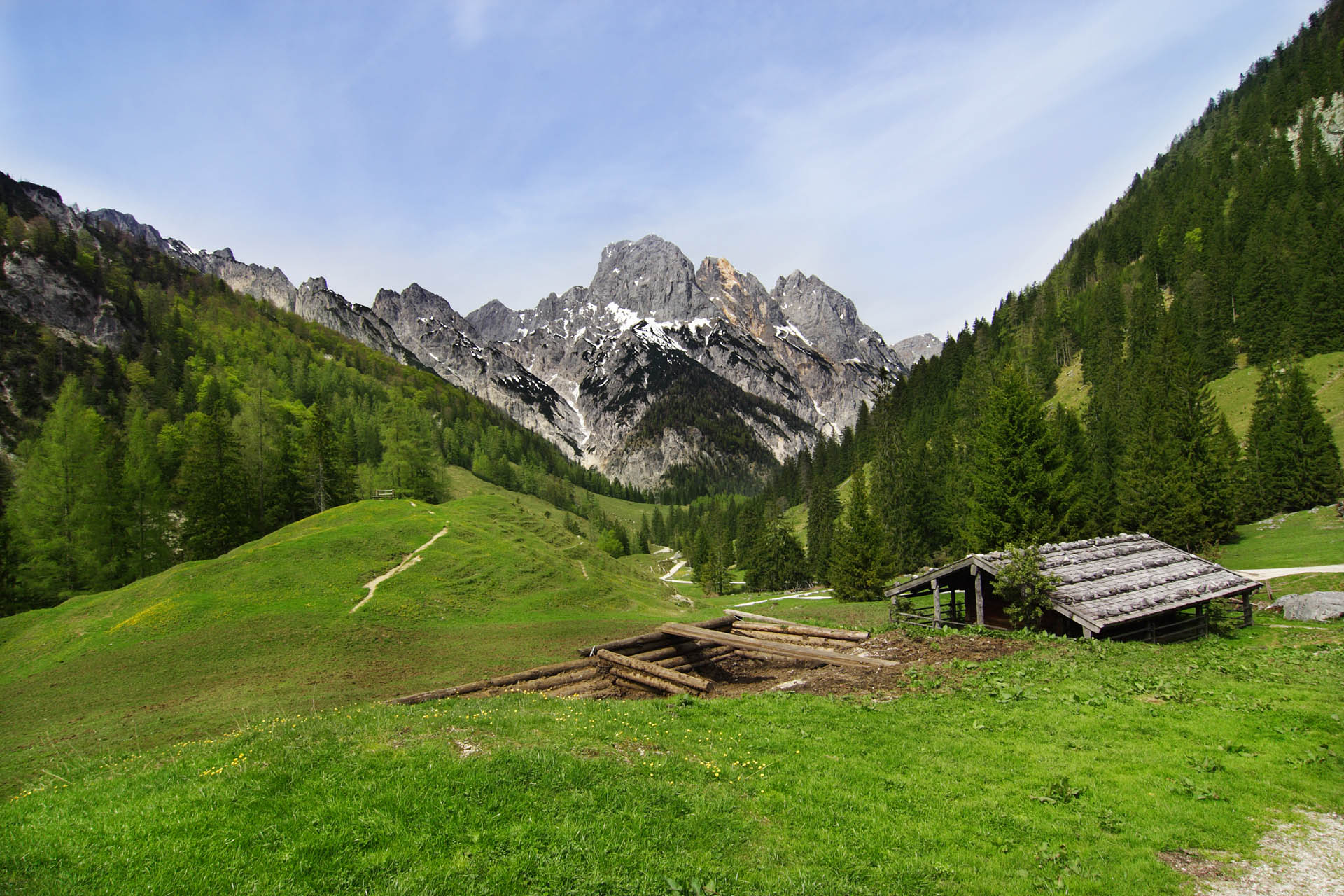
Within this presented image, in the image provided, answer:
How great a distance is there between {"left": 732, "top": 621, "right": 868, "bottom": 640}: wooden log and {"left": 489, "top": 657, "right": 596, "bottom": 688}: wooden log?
Result: 27.4 feet

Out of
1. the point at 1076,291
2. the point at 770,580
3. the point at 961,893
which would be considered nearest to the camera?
the point at 961,893

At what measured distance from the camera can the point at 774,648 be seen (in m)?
24.0

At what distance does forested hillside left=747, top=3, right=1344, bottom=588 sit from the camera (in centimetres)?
5412

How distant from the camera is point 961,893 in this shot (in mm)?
7367

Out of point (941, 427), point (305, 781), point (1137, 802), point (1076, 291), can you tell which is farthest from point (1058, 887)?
point (1076, 291)

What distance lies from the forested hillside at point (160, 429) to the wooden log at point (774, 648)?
2454 inches

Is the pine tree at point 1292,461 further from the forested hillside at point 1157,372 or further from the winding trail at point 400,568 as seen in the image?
the winding trail at point 400,568

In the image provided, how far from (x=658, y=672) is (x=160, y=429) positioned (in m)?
119

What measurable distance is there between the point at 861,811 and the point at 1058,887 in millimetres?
2799

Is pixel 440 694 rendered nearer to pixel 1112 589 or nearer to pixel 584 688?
pixel 584 688

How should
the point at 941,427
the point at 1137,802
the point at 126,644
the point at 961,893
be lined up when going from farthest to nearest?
the point at 941,427
the point at 126,644
the point at 1137,802
the point at 961,893

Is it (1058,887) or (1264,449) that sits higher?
(1264,449)

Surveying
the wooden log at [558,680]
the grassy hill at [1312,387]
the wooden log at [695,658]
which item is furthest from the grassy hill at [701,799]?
the grassy hill at [1312,387]

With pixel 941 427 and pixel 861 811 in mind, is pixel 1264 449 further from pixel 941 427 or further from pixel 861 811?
pixel 861 811
